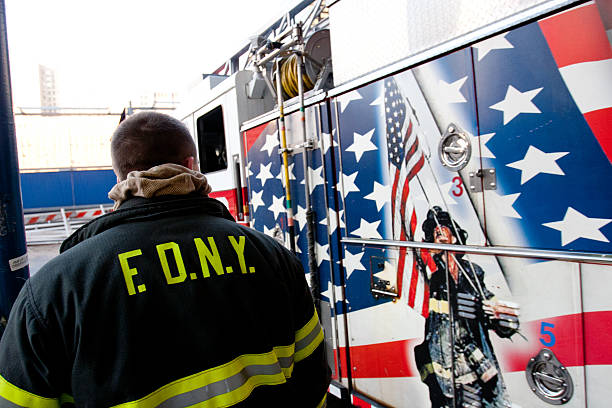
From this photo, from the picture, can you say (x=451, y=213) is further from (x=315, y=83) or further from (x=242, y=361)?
(x=315, y=83)

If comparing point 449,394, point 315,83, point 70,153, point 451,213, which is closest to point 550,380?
point 449,394

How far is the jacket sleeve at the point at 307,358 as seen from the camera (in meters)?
1.46

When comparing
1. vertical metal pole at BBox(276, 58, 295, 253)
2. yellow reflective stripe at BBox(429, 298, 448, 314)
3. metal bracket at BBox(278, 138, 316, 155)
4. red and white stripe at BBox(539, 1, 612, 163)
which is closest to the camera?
red and white stripe at BBox(539, 1, 612, 163)

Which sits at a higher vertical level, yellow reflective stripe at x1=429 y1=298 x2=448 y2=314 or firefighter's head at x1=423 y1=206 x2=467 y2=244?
firefighter's head at x1=423 y1=206 x2=467 y2=244

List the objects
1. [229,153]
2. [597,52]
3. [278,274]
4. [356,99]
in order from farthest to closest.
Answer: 1. [229,153]
2. [356,99]
3. [597,52]
4. [278,274]

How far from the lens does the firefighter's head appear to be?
2.15 metres

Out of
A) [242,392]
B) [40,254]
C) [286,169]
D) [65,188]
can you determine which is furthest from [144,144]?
[65,188]

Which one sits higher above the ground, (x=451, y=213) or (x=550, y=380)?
(x=451, y=213)

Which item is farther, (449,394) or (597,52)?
(449,394)

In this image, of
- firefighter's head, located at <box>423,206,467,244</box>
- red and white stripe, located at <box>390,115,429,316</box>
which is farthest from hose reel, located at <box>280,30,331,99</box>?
firefighter's head, located at <box>423,206,467,244</box>

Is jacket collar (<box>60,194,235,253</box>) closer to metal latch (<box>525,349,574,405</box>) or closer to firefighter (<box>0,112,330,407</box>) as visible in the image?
firefighter (<box>0,112,330,407</box>)

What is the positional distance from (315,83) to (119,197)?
8.14ft

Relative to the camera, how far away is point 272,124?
11.9 feet

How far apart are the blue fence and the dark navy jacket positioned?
13.6 meters
